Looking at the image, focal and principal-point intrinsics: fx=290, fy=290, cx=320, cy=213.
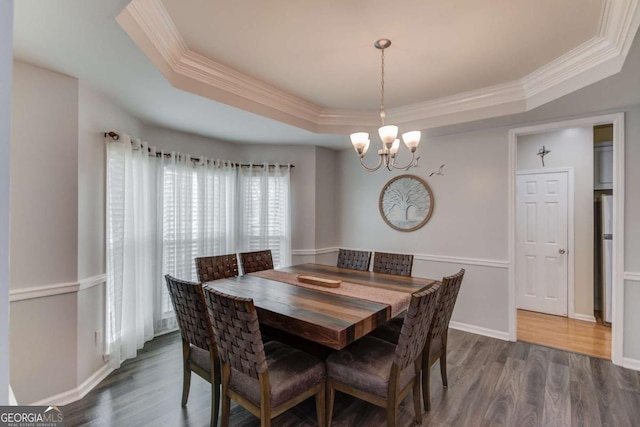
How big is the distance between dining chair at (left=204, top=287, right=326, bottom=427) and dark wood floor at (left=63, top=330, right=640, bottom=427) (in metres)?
0.43

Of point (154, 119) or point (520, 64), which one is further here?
point (154, 119)

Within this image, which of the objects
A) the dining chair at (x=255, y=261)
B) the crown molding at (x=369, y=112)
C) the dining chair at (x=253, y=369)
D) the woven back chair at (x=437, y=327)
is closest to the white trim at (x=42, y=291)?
the dining chair at (x=253, y=369)

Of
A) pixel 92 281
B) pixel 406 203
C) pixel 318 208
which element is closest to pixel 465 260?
pixel 406 203

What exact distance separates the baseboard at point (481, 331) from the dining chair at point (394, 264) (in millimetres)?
1281

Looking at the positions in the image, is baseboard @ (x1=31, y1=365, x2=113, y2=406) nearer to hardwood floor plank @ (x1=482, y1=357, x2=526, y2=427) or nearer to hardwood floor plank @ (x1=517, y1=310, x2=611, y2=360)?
hardwood floor plank @ (x1=482, y1=357, x2=526, y2=427)

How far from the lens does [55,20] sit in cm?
154

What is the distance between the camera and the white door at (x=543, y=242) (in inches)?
152

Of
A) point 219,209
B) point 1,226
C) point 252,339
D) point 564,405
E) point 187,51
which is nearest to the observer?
point 1,226

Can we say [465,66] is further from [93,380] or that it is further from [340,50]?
[93,380]

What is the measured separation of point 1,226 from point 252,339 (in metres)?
1.15

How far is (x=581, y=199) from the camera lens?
374 centimetres

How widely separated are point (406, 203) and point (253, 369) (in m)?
3.07

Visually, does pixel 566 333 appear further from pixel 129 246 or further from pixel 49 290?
pixel 49 290

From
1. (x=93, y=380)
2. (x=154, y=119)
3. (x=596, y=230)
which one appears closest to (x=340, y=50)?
(x=154, y=119)
